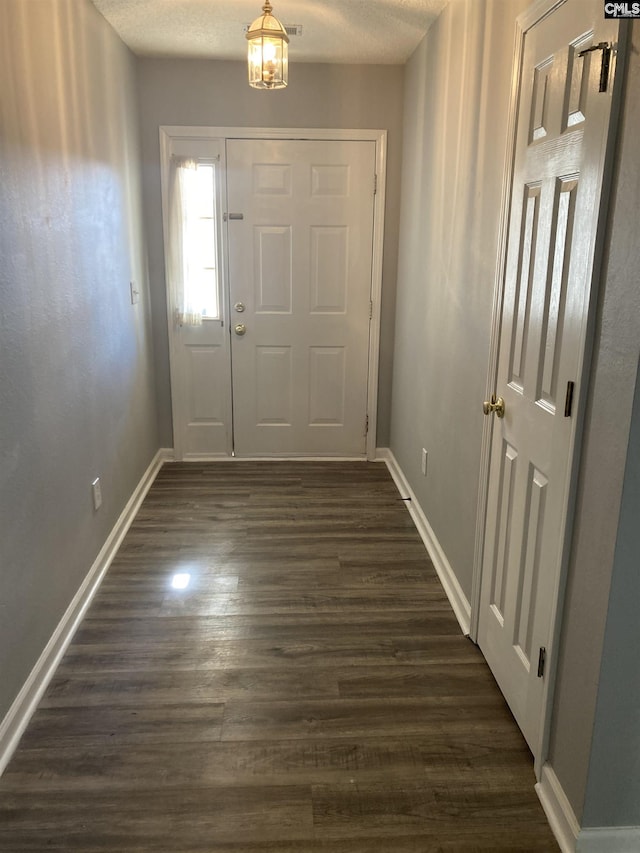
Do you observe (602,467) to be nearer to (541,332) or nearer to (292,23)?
(541,332)

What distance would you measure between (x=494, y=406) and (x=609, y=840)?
49.6 inches

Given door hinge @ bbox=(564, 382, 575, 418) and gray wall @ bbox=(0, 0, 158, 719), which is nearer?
door hinge @ bbox=(564, 382, 575, 418)

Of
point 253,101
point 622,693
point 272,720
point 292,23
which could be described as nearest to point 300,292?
point 253,101

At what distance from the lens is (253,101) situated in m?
4.02

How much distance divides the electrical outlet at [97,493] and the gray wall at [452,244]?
1582 millimetres

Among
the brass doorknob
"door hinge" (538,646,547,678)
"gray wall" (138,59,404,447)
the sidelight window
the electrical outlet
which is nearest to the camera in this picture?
"door hinge" (538,646,547,678)

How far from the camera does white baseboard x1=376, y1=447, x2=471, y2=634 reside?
267 cm

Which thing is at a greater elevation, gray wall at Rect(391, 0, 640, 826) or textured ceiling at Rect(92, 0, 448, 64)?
textured ceiling at Rect(92, 0, 448, 64)

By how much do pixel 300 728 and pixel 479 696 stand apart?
62 cm

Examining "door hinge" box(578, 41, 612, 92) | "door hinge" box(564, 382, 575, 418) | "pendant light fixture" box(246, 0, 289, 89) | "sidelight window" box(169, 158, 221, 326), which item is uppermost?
"pendant light fixture" box(246, 0, 289, 89)

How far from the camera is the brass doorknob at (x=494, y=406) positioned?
222 centimetres

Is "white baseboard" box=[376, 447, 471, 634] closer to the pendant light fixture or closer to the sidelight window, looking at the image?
the sidelight window

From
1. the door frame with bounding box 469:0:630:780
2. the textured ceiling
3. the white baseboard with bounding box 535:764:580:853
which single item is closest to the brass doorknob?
the door frame with bounding box 469:0:630:780

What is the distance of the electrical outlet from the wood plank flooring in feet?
1.06
